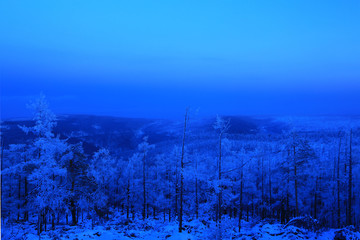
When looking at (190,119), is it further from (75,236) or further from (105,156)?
(105,156)

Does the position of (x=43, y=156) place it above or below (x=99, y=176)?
above

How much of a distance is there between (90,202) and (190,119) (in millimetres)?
13657

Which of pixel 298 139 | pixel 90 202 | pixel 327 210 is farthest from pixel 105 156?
pixel 327 210

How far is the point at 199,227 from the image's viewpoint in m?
22.7

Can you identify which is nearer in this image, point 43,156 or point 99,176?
point 43,156

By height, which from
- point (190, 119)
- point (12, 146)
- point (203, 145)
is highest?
point (190, 119)

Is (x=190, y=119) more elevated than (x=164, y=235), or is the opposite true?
(x=190, y=119)

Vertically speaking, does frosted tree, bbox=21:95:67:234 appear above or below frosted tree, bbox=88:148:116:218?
above

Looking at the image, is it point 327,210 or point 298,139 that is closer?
point 298,139

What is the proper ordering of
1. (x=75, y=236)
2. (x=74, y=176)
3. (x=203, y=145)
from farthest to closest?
(x=203, y=145), (x=74, y=176), (x=75, y=236)

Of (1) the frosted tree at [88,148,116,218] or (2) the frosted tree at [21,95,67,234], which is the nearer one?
(2) the frosted tree at [21,95,67,234]

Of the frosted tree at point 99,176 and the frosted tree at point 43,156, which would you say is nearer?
the frosted tree at point 43,156

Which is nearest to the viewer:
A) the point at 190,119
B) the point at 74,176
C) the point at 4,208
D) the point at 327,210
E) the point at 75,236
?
the point at 75,236

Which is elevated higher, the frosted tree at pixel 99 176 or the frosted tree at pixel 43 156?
the frosted tree at pixel 43 156
